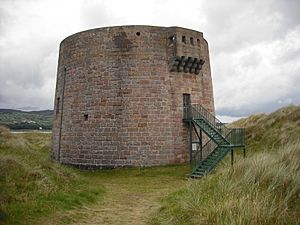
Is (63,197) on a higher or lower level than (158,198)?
higher

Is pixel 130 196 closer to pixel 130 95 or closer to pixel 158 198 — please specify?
pixel 158 198

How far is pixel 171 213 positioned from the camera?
732cm

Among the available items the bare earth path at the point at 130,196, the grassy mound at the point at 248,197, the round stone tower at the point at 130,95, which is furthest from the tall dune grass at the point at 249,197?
the round stone tower at the point at 130,95

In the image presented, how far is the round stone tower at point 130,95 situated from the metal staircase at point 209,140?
51 cm

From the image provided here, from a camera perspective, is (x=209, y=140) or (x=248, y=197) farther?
(x=209, y=140)

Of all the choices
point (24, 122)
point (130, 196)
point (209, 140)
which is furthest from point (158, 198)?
point (24, 122)

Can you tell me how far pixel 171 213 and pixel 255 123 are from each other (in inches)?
776

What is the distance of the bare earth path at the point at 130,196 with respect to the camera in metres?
7.59

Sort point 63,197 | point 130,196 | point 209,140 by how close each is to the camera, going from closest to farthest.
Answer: point 63,197 → point 130,196 → point 209,140

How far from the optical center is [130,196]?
10.8 m

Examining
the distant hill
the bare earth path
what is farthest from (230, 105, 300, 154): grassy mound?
the distant hill

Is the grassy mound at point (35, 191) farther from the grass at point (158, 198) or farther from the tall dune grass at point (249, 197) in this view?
the tall dune grass at point (249, 197)

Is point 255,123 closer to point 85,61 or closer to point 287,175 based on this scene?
point 85,61

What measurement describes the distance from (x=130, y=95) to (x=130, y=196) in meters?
7.61
